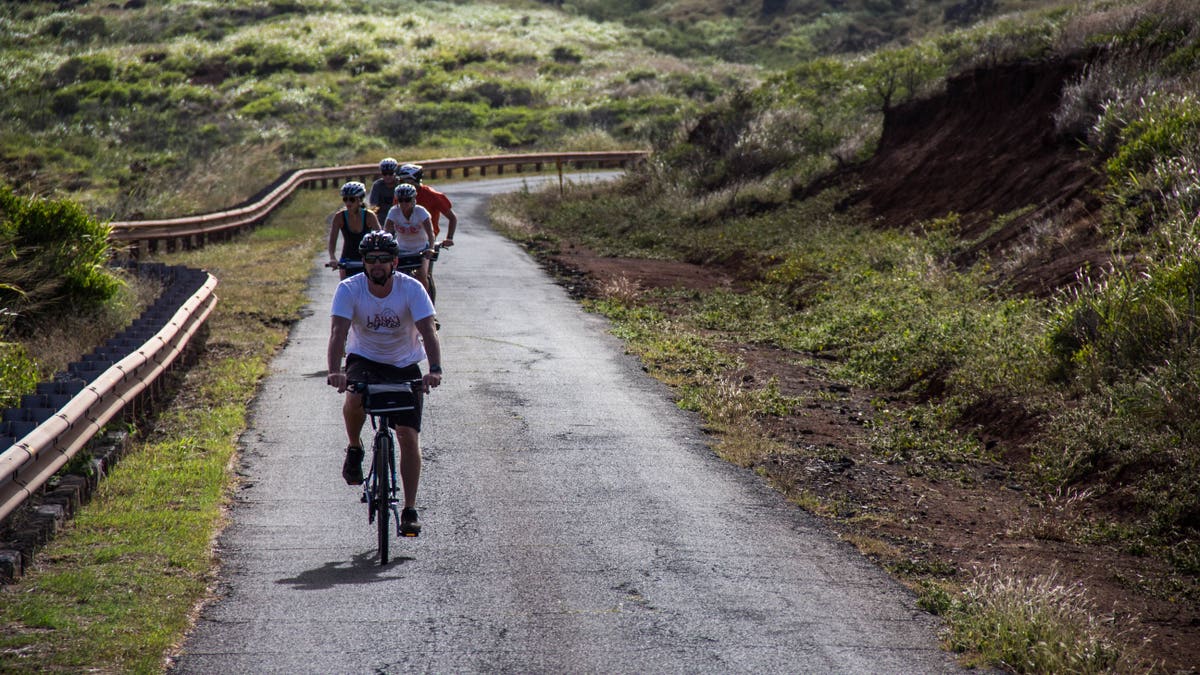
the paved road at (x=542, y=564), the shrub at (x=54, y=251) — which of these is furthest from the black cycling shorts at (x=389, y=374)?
the shrub at (x=54, y=251)

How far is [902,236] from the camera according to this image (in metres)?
19.4

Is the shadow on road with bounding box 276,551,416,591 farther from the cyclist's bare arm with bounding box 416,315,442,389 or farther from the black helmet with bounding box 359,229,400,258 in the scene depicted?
the black helmet with bounding box 359,229,400,258

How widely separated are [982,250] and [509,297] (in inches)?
280

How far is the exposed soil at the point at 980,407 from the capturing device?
759 cm

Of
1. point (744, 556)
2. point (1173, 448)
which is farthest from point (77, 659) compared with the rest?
point (1173, 448)

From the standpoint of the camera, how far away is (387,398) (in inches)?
292

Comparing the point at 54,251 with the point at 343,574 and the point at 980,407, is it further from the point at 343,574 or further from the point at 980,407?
the point at 980,407

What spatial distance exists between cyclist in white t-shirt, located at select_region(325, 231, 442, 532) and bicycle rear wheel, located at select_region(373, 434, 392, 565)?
129 mm

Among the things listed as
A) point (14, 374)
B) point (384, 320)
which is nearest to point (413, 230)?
point (14, 374)

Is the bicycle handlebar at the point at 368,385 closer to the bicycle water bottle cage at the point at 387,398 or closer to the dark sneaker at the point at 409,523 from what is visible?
the bicycle water bottle cage at the point at 387,398

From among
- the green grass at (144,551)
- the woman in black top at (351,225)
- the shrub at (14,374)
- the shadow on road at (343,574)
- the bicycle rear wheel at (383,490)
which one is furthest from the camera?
the woman in black top at (351,225)

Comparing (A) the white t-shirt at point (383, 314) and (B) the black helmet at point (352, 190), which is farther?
(B) the black helmet at point (352, 190)

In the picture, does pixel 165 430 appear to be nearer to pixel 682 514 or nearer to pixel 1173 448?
pixel 682 514

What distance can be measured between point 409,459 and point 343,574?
84 centimetres
